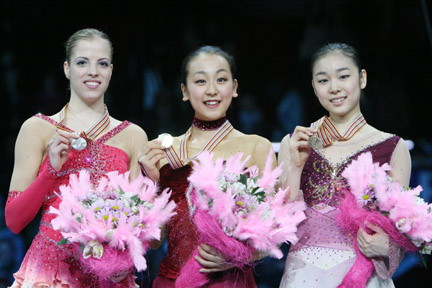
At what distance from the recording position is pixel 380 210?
3.15 m

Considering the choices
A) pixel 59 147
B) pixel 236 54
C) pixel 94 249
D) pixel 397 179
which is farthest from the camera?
pixel 236 54

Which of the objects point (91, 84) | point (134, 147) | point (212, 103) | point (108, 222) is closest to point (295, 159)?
point (212, 103)

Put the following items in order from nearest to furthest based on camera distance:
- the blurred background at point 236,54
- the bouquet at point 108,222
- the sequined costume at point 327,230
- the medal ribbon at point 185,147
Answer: the bouquet at point 108,222
the sequined costume at point 327,230
the medal ribbon at point 185,147
the blurred background at point 236,54

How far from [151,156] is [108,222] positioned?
481 mm

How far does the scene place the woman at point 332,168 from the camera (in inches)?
130

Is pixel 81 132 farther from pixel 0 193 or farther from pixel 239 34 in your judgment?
pixel 239 34

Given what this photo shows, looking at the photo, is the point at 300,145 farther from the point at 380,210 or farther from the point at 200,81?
the point at 200,81

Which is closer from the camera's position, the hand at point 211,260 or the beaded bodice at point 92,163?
the hand at point 211,260

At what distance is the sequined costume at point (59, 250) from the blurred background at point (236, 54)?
7.06 feet

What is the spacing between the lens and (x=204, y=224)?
3.07 meters

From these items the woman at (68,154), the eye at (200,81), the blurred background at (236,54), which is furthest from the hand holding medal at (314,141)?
the blurred background at (236,54)

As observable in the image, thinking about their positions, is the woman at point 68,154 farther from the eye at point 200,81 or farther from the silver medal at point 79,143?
the eye at point 200,81

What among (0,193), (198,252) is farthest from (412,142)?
(0,193)

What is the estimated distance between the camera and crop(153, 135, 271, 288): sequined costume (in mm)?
3275
